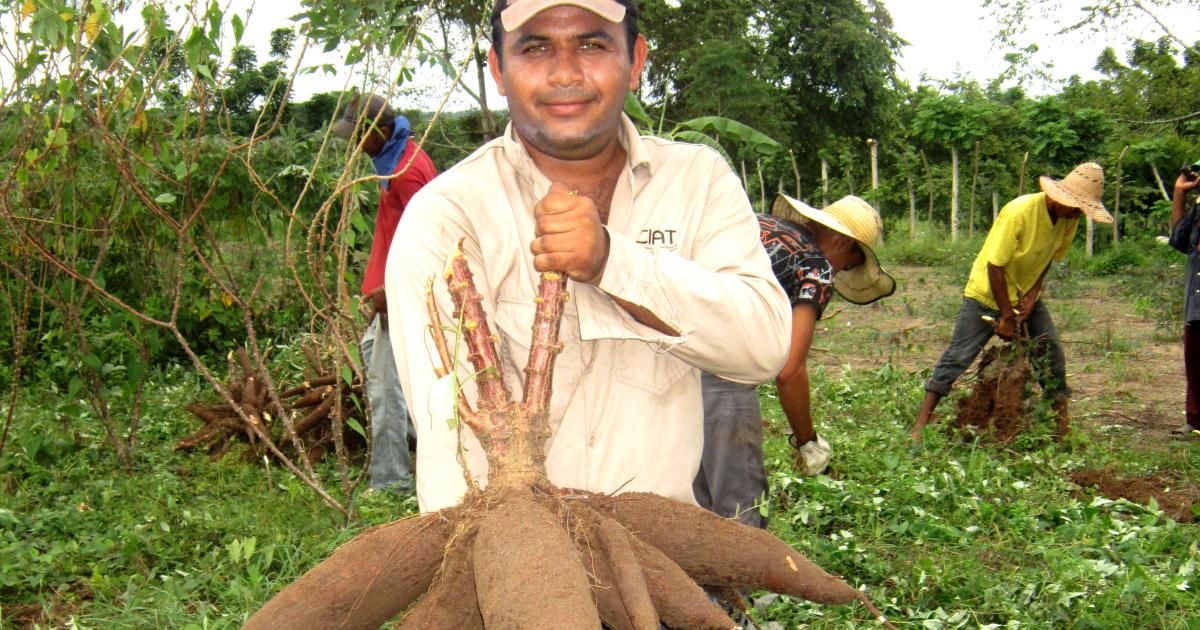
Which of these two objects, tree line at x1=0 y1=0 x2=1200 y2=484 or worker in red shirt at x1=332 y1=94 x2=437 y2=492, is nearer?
tree line at x1=0 y1=0 x2=1200 y2=484

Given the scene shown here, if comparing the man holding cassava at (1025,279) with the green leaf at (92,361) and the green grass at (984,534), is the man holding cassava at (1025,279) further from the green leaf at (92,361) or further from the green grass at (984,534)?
the green leaf at (92,361)

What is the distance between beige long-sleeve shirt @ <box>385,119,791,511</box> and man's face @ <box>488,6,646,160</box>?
0.10 m

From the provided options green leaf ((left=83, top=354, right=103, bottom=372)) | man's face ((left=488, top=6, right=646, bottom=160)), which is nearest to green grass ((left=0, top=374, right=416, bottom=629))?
green leaf ((left=83, top=354, right=103, bottom=372))

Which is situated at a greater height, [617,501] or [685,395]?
[685,395]

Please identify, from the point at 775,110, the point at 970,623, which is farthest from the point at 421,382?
the point at 775,110

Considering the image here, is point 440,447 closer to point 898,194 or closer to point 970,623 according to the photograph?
point 970,623

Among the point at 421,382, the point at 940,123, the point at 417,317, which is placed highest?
the point at 940,123

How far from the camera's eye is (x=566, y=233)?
152 centimetres

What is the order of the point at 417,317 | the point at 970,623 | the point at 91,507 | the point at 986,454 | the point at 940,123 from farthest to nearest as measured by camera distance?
1. the point at 940,123
2. the point at 986,454
3. the point at 91,507
4. the point at 970,623
5. the point at 417,317

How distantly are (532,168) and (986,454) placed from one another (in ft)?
13.7

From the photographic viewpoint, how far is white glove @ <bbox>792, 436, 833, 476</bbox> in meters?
→ 4.80

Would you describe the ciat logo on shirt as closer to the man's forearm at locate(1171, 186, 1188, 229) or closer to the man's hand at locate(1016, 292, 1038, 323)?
the man's hand at locate(1016, 292, 1038, 323)

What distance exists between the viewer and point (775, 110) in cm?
2028

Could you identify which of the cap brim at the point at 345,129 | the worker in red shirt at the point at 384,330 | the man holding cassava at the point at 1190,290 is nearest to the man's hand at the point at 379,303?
the worker in red shirt at the point at 384,330
